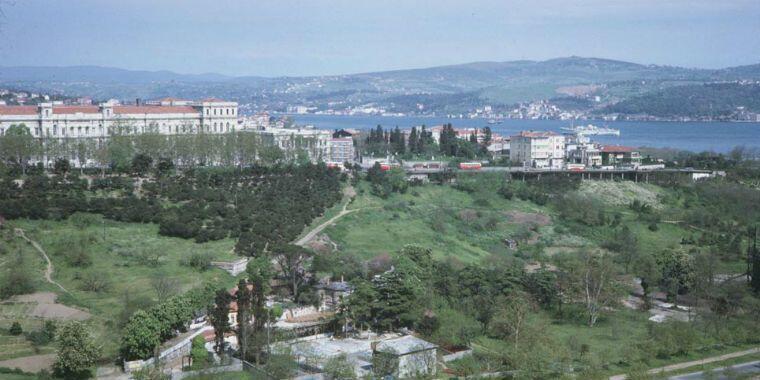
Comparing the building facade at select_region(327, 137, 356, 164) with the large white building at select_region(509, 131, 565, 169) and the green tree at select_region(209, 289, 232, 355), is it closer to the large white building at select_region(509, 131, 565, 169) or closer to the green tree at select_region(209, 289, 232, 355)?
the large white building at select_region(509, 131, 565, 169)

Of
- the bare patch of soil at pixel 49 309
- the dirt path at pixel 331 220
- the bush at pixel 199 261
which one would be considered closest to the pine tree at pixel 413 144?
the dirt path at pixel 331 220

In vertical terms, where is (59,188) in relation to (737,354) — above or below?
above

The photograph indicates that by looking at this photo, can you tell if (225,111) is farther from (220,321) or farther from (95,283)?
(220,321)

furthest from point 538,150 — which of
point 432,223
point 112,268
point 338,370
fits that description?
point 338,370

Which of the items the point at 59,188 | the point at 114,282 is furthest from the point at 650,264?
the point at 59,188

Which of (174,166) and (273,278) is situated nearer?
(273,278)

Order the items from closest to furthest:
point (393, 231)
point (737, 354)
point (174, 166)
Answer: point (737, 354), point (393, 231), point (174, 166)

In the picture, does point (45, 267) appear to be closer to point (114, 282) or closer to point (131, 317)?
point (114, 282)

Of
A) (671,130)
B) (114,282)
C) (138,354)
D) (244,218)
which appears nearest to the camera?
(138,354)
